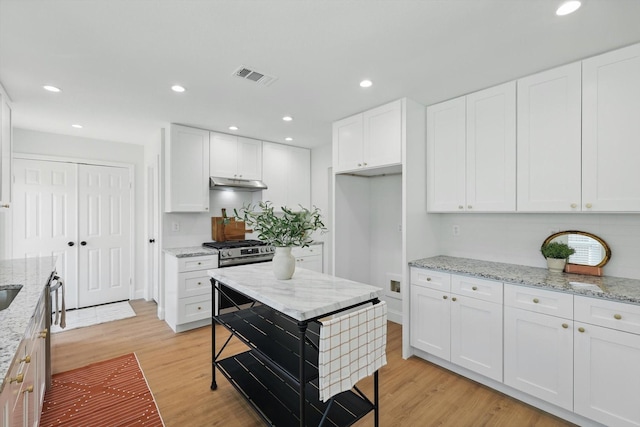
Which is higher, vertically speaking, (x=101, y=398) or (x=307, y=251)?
(x=307, y=251)

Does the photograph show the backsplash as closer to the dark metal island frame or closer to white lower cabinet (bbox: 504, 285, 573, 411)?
white lower cabinet (bbox: 504, 285, 573, 411)

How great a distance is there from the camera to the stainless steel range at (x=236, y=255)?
12.2ft

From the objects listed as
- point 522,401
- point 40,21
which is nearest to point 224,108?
point 40,21

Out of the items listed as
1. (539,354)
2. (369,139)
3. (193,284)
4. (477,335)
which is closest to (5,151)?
(193,284)

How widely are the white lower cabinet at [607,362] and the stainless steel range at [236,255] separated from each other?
10.5 feet

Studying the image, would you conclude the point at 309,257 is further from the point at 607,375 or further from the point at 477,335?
the point at 607,375

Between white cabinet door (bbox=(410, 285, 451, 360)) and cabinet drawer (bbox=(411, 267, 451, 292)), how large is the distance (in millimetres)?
42

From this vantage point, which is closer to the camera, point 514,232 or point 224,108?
point 514,232

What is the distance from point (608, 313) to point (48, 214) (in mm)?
5904

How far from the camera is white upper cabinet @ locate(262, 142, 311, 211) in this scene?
4.59 meters

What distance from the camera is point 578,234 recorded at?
2.36 meters

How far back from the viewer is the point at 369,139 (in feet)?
10.2

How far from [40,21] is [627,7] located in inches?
128

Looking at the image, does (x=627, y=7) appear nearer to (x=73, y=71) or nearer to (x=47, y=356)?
(x=73, y=71)
